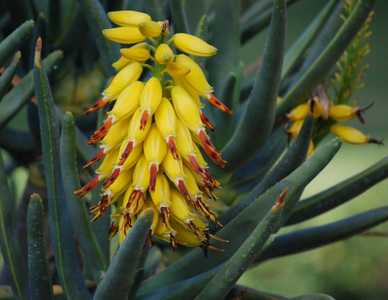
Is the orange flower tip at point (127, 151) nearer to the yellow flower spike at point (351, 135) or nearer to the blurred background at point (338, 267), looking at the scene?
the yellow flower spike at point (351, 135)

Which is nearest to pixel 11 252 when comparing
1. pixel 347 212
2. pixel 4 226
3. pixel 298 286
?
pixel 4 226

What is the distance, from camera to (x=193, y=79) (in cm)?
79

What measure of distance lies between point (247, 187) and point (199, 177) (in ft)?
0.85

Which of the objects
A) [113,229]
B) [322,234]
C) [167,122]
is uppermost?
[167,122]

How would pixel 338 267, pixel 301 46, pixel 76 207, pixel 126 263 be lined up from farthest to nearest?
pixel 338 267, pixel 301 46, pixel 76 207, pixel 126 263

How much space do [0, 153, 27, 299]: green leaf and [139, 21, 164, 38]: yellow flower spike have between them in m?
0.20

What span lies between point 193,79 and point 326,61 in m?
0.21

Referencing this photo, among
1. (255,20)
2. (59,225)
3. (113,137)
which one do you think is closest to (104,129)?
(113,137)

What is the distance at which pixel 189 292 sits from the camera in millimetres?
830

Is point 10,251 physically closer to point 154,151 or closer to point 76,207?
point 76,207

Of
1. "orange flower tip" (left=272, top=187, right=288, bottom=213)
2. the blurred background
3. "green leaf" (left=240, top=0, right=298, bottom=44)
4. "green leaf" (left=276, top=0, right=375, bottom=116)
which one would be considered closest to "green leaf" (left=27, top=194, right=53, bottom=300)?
"orange flower tip" (left=272, top=187, right=288, bottom=213)

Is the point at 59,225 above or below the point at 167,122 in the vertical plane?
below

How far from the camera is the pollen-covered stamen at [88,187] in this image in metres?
0.80

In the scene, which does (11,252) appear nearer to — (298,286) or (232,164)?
(232,164)
